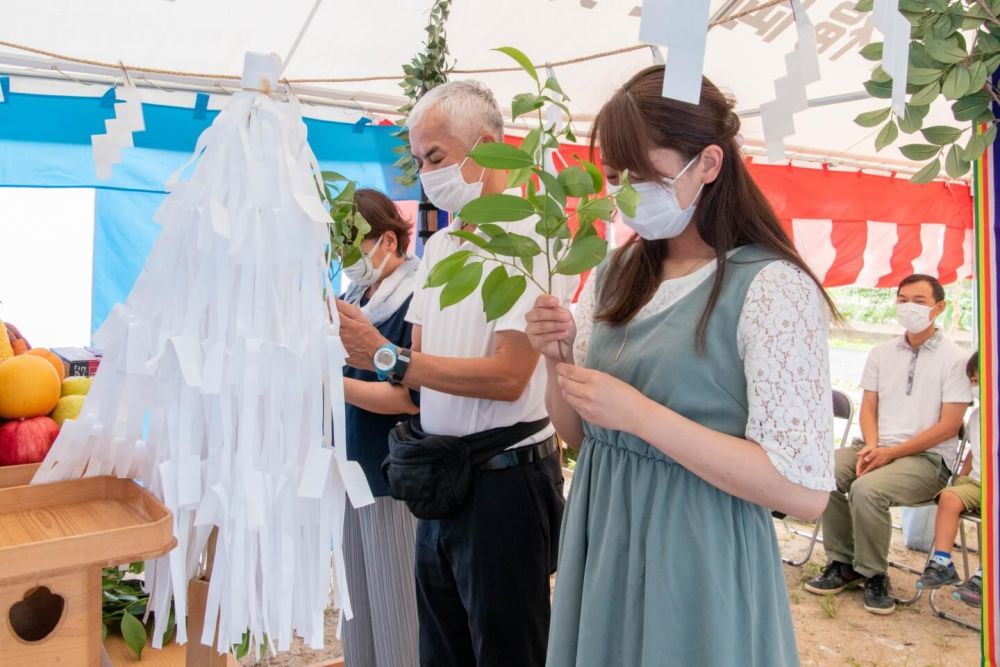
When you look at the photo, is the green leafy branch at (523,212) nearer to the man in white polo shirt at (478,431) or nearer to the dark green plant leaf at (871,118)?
the man in white polo shirt at (478,431)

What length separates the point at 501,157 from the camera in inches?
37.0

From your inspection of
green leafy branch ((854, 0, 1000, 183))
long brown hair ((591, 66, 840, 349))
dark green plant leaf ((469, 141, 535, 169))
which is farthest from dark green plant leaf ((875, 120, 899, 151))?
dark green plant leaf ((469, 141, 535, 169))

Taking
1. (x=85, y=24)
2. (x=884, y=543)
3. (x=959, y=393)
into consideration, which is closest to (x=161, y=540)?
(x=85, y=24)

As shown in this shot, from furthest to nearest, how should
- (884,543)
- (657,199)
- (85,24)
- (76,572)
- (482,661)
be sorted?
1. (884,543)
2. (85,24)
3. (482,661)
4. (657,199)
5. (76,572)

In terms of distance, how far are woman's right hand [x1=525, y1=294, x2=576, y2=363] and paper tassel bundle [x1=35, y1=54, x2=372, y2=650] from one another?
1.22 feet

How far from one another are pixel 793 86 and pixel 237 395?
0.87 m

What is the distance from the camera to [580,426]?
1261 mm

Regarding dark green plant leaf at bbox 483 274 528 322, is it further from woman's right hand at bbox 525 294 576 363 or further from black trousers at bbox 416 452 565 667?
black trousers at bbox 416 452 565 667

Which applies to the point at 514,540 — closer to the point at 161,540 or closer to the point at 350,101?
the point at 161,540

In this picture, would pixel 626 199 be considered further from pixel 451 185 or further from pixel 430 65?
pixel 430 65

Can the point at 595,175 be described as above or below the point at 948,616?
above

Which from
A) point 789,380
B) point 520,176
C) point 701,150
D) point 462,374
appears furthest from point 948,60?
point 462,374

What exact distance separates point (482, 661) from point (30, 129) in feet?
8.78

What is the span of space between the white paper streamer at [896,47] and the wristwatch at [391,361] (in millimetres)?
854
